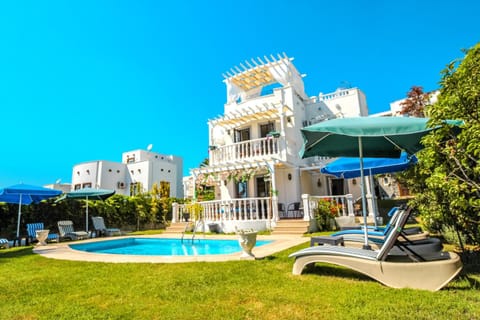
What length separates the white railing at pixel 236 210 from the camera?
48.3 feet

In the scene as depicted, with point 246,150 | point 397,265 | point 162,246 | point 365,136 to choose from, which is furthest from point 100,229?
point 397,265

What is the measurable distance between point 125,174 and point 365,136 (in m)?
40.5

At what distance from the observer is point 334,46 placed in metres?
20.8

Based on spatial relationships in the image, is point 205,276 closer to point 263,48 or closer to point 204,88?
point 263,48

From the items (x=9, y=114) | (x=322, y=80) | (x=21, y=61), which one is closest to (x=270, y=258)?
(x=322, y=80)

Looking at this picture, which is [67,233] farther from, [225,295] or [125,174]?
[125,174]

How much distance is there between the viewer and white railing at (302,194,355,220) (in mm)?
13266

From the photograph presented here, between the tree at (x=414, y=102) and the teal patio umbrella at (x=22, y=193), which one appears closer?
the teal patio umbrella at (x=22, y=193)

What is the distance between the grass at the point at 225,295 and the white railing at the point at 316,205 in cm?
757

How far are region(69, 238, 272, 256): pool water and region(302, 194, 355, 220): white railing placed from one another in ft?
10.7

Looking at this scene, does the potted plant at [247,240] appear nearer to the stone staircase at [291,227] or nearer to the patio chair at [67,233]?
the stone staircase at [291,227]

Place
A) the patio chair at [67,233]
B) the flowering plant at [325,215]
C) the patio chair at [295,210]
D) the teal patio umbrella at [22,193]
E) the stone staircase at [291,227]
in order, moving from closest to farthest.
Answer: the teal patio umbrella at [22,193]
the stone staircase at [291,227]
the flowering plant at [325,215]
the patio chair at [67,233]
the patio chair at [295,210]

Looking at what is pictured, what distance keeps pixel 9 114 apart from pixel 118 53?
3272cm

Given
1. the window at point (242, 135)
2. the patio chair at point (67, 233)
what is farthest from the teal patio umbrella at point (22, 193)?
the window at point (242, 135)
